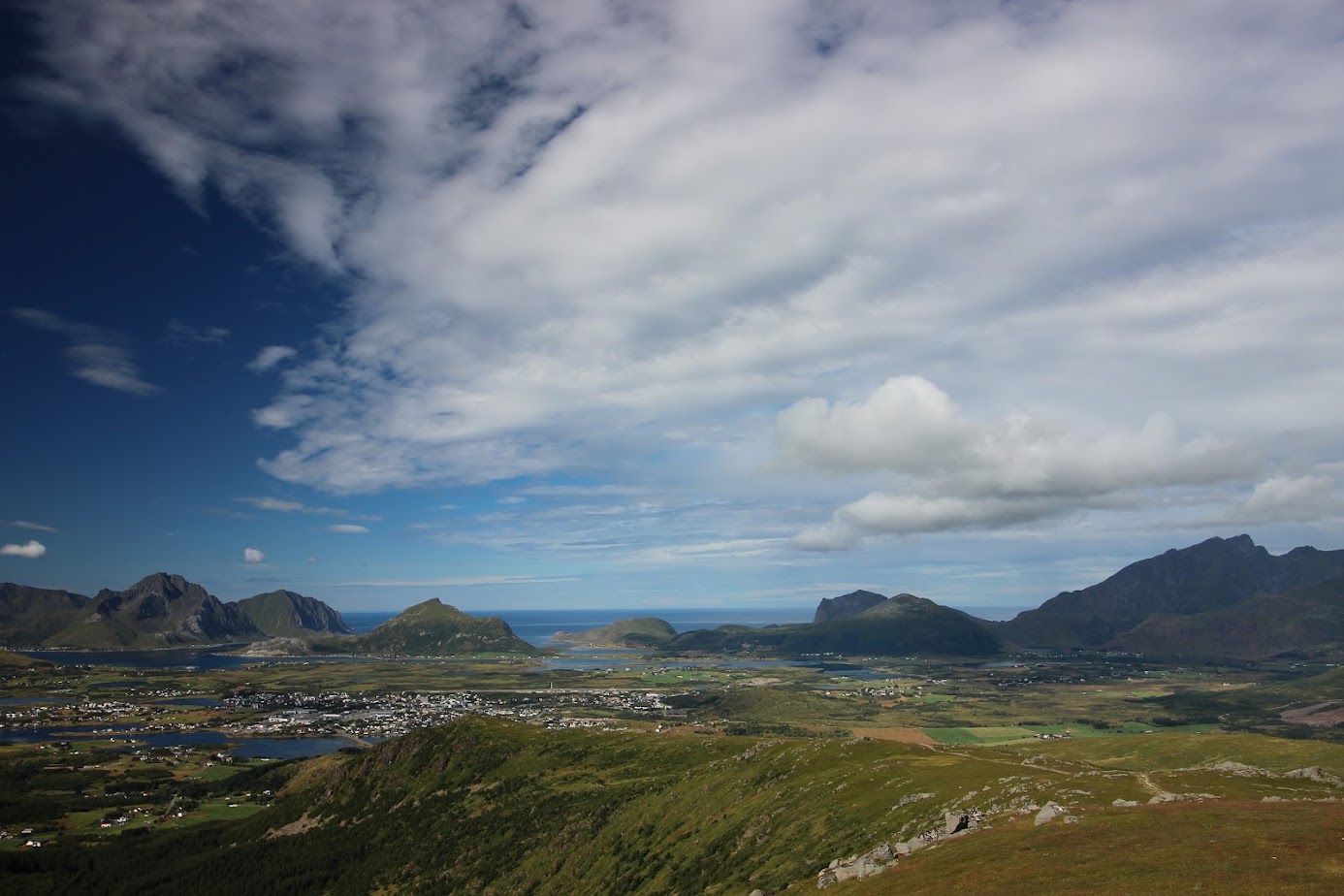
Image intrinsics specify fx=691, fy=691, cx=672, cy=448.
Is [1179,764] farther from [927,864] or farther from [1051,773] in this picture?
[927,864]

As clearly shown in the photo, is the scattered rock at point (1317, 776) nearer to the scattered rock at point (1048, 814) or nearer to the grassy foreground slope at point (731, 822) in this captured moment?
the grassy foreground slope at point (731, 822)

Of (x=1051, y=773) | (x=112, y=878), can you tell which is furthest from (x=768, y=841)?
(x=112, y=878)

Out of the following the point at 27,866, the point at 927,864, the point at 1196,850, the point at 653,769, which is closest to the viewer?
the point at 1196,850

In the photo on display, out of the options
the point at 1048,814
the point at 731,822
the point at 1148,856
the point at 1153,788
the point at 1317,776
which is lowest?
the point at 731,822

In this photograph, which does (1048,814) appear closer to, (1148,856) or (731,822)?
(1148,856)

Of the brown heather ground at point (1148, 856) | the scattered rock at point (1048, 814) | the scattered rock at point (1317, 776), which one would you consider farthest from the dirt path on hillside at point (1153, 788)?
the scattered rock at point (1317, 776)

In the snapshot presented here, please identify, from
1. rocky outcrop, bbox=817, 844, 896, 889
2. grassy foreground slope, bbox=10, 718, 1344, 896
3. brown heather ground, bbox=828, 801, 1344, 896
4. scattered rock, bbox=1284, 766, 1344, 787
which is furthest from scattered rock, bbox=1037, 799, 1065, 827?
scattered rock, bbox=1284, 766, 1344, 787

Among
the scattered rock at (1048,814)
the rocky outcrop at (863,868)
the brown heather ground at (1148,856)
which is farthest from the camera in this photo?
the rocky outcrop at (863,868)

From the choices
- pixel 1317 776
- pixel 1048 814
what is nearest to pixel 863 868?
pixel 1048 814

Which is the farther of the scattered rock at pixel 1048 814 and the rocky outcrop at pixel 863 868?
the rocky outcrop at pixel 863 868
